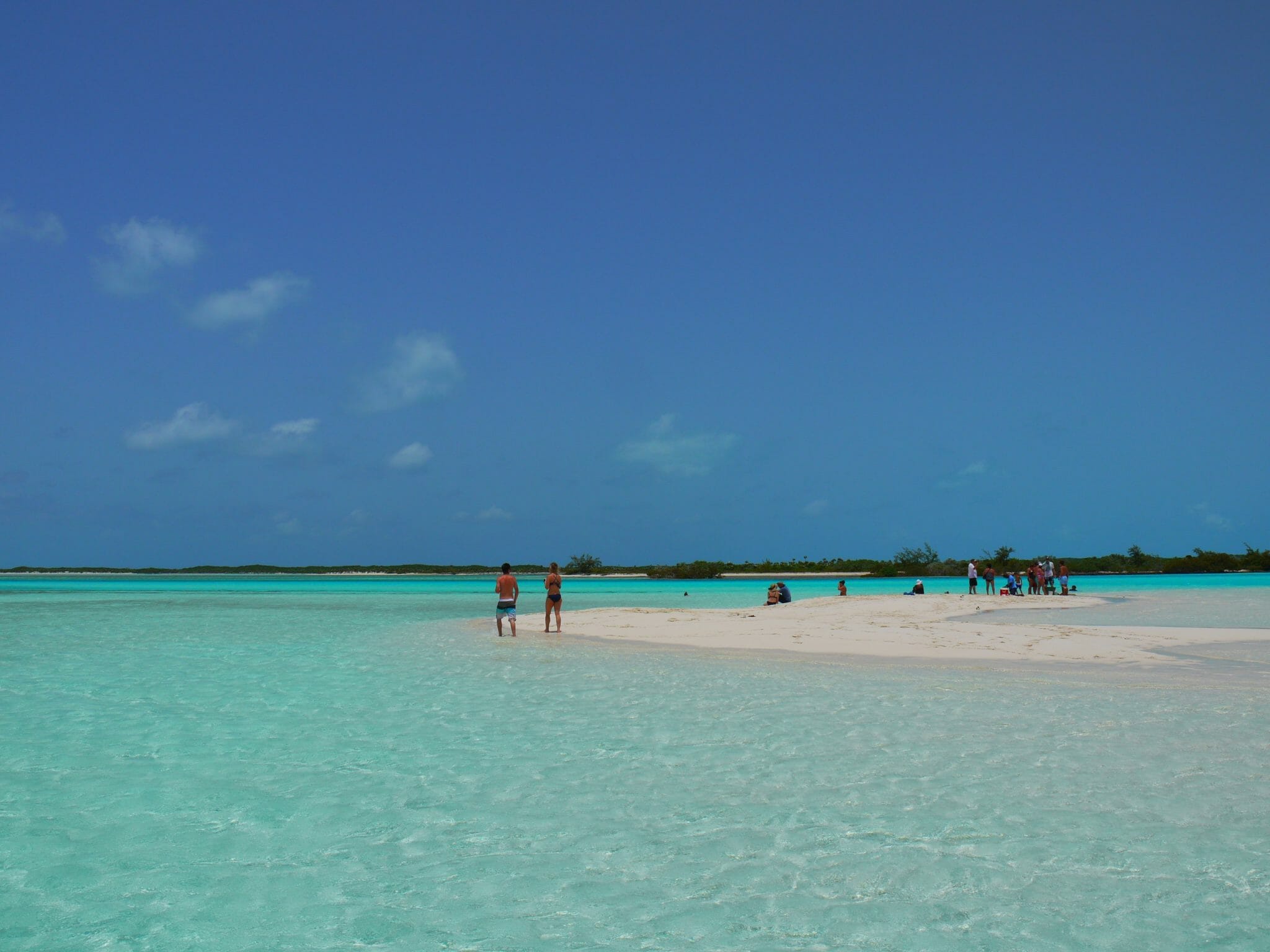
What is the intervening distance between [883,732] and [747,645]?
11.5 metres

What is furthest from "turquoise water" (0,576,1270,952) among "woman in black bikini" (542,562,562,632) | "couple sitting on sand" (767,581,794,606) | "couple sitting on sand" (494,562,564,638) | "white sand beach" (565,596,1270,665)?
"couple sitting on sand" (767,581,794,606)

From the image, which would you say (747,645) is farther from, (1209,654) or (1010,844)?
(1010,844)

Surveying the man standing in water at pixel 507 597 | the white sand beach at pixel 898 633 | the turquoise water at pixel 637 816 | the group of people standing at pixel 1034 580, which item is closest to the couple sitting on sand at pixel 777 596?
the white sand beach at pixel 898 633

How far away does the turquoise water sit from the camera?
5195mm

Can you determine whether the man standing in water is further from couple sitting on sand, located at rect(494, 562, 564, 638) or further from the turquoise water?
the turquoise water

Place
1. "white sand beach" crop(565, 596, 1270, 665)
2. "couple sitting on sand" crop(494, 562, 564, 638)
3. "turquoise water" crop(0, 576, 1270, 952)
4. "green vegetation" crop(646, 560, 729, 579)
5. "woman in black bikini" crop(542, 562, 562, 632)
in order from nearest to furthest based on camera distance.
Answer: "turquoise water" crop(0, 576, 1270, 952), "white sand beach" crop(565, 596, 1270, 665), "couple sitting on sand" crop(494, 562, 564, 638), "woman in black bikini" crop(542, 562, 562, 632), "green vegetation" crop(646, 560, 729, 579)

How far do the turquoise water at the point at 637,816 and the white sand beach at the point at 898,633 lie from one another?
4911 mm

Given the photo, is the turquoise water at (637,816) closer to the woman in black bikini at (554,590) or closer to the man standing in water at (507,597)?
the man standing in water at (507,597)

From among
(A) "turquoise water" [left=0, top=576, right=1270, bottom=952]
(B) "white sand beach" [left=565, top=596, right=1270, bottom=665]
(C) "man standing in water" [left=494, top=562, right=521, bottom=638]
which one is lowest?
(B) "white sand beach" [left=565, top=596, right=1270, bottom=665]

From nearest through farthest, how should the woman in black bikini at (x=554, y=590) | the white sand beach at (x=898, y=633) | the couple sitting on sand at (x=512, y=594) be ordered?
the white sand beach at (x=898, y=633)
the couple sitting on sand at (x=512, y=594)
the woman in black bikini at (x=554, y=590)

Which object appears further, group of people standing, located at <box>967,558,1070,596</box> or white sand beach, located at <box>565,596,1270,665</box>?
group of people standing, located at <box>967,558,1070,596</box>

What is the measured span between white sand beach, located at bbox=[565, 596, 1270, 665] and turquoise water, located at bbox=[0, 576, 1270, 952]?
4911 millimetres

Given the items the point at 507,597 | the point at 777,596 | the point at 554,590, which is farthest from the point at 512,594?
the point at 777,596

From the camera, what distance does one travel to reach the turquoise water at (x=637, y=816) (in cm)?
520
